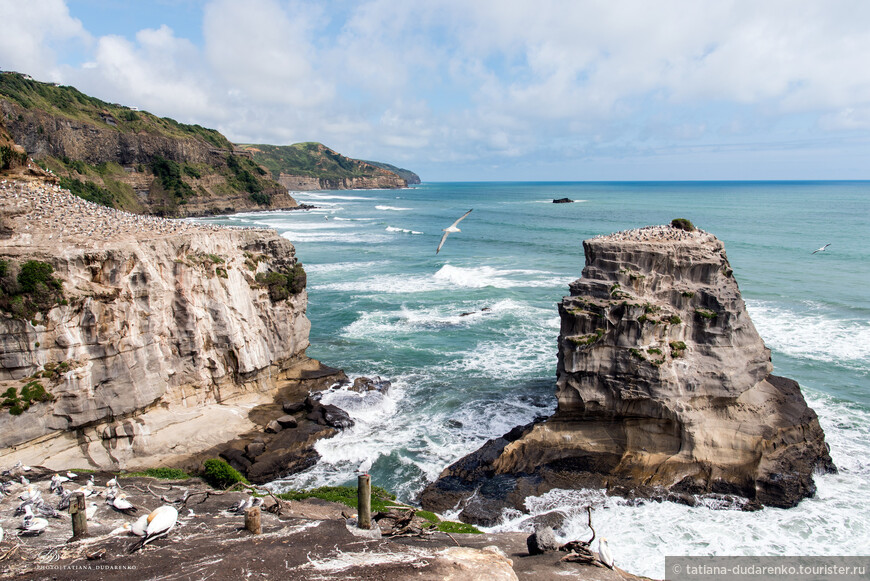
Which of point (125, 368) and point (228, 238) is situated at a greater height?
point (228, 238)

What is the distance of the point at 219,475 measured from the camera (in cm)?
1700

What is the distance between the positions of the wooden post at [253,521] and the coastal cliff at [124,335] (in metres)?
8.67

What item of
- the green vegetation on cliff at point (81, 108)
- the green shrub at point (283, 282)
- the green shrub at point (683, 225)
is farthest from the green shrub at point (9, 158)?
the green vegetation on cliff at point (81, 108)

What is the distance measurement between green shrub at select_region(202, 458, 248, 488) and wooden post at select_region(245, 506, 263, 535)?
19.7 ft

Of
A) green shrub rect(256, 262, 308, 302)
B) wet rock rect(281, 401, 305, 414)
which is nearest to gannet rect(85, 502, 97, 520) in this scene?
wet rock rect(281, 401, 305, 414)

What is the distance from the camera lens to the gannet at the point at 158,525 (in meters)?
10.5

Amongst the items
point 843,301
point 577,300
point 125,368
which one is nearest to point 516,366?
point 577,300

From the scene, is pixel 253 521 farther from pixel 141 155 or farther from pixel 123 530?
pixel 141 155

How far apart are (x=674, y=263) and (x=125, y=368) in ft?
63.3

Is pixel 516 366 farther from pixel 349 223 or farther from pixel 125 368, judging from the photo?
pixel 349 223

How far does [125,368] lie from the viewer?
18.1 m

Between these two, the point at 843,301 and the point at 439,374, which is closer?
the point at 439,374

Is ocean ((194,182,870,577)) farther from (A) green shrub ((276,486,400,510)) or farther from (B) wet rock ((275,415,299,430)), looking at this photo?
(B) wet rock ((275,415,299,430))

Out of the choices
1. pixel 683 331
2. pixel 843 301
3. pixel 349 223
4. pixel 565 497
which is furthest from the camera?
pixel 349 223
